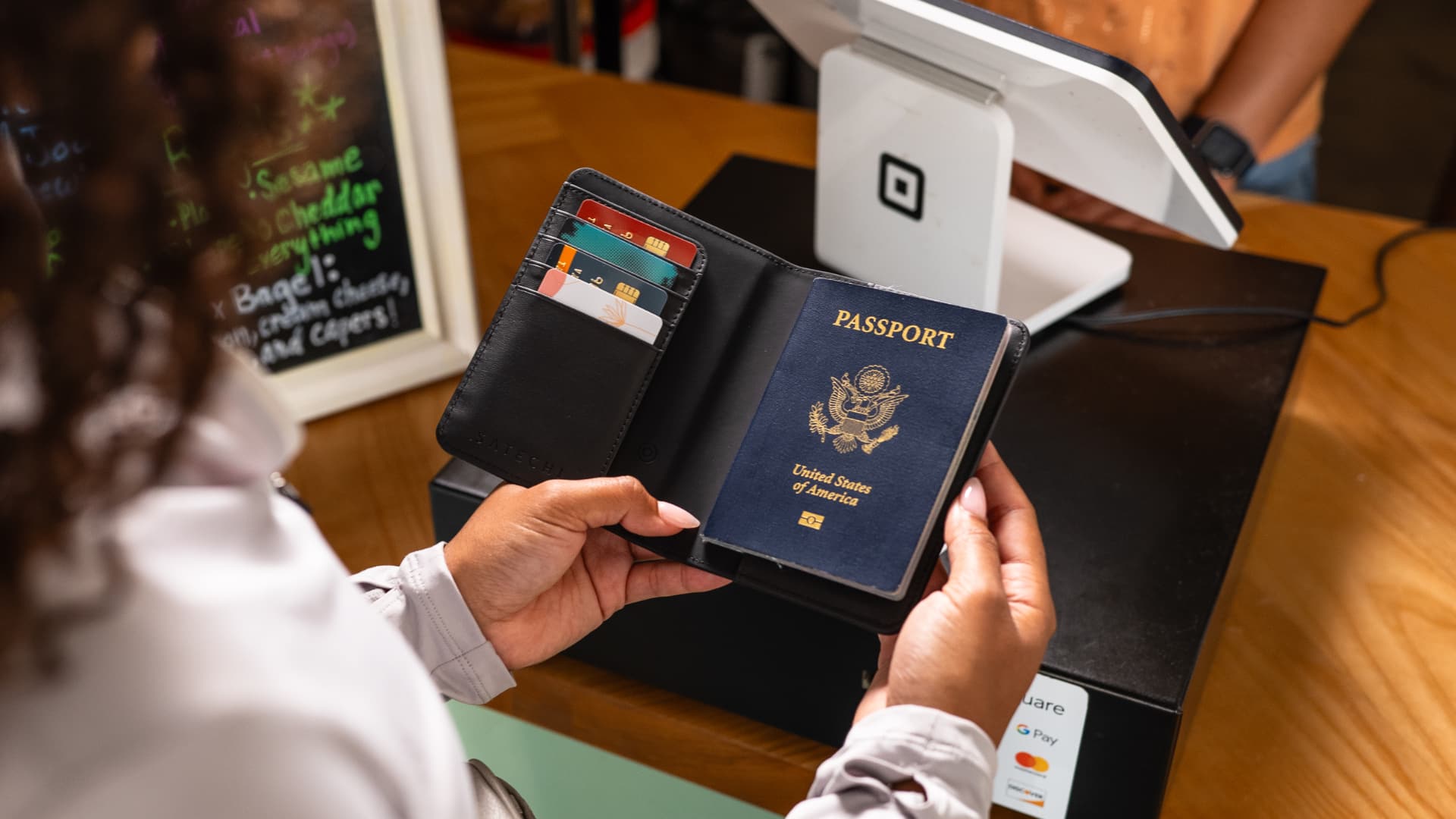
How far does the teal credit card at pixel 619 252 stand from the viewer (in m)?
0.78

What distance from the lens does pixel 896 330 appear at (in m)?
0.72

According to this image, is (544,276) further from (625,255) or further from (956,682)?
(956,682)

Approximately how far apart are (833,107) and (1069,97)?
0.22 m

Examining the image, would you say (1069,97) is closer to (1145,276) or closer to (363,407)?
(1145,276)

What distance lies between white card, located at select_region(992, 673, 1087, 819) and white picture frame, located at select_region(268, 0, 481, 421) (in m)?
0.59

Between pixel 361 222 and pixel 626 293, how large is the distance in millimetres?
369

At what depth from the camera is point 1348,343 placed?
1124 mm

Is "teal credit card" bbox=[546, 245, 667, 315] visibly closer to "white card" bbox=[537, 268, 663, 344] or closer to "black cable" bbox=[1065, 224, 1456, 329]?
"white card" bbox=[537, 268, 663, 344]

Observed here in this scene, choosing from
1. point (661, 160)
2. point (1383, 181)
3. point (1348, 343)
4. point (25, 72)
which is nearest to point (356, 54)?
point (661, 160)

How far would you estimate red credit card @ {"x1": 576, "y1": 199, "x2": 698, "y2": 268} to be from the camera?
0.79 metres

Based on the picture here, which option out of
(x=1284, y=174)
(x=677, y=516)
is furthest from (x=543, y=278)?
(x=1284, y=174)

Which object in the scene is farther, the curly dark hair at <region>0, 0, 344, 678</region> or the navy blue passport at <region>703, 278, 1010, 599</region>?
the navy blue passport at <region>703, 278, 1010, 599</region>

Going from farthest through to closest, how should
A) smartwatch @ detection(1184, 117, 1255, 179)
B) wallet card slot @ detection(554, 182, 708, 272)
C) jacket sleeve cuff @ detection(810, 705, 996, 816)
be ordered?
smartwatch @ detection(1184, 117, 1255, 179) < wallet card slot @ detection(554, 182, 708, 272) < jacket sleeve cuff @ detection(810, 705, 996, 816)

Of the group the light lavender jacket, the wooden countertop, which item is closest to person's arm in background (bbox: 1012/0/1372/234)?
the wooden countertop
